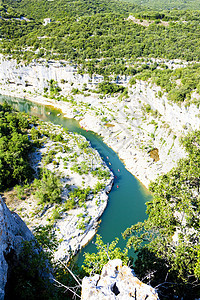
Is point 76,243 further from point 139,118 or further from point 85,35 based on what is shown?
point 85,35

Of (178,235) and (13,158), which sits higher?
(178,235)

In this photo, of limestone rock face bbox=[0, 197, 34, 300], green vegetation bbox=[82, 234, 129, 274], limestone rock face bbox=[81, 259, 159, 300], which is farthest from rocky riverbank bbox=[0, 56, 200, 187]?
limestone rock face bbox=[81, 259, 159, 300]

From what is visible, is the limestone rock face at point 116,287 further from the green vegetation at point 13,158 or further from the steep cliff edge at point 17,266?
the green vegetation at point 13,158

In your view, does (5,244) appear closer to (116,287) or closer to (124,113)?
(116,287)

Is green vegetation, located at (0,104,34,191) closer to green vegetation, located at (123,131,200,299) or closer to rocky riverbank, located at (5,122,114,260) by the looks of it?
rocky riverbank, located at (5,122,114,260)

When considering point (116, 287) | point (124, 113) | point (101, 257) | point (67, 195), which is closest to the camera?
point (116, 287)

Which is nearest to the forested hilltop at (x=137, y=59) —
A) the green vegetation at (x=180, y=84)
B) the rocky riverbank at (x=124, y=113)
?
the green vegetation at (x=180, y=84)

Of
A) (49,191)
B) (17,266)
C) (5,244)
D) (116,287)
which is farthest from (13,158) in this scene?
(116,287)

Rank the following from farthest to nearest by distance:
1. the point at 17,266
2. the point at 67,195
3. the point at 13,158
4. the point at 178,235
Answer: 1. the point at 13,158
2. the point at 67,195
3. the point at 178,235
4. the point at 17,266
